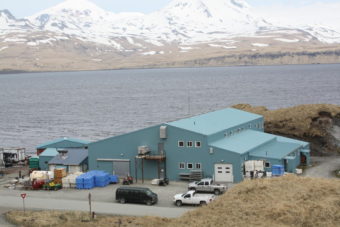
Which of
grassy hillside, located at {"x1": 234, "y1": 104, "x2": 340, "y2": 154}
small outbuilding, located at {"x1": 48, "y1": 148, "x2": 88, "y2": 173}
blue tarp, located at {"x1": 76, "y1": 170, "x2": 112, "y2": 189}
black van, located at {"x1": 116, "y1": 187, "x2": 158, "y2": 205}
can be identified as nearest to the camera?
black van, located at {"x1": 116, "y1": 187, "x2": 158, "y2": 205}

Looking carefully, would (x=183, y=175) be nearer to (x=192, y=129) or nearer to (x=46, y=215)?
(x=192, y=129)

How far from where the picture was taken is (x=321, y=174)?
47.8 m

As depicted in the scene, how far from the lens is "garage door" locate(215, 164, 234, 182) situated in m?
44.5

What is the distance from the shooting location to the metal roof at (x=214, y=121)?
157 ft

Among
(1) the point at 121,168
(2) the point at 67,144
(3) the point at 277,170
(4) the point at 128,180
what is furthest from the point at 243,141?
(2) the point at 67,144

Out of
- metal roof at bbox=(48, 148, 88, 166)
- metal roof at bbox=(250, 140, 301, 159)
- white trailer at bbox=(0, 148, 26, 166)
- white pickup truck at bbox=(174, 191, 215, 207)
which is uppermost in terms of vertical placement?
white pickup truck at bbox=(174, 191, 215, 207)

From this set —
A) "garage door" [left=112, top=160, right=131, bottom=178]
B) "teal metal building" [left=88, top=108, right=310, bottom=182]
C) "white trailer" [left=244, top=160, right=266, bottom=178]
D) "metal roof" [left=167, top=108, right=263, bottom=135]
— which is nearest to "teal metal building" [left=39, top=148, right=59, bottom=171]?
"teal metal building" [left=88, top=108, right=310, bottom=182]

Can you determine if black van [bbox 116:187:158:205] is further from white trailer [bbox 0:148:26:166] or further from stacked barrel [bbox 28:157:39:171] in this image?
white trailer [bbox 0:148:26:166]

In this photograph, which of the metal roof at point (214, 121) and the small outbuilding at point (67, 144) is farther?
the small outbuilding at point (67, 144)

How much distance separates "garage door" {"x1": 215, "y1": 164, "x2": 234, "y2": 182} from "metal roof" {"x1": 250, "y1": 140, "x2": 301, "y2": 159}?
3.59 m

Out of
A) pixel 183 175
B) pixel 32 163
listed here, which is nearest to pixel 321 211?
pixel 183 175

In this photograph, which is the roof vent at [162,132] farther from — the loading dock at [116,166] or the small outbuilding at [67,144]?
the small outbuilding at [67,144]

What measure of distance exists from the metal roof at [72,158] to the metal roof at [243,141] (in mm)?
13140

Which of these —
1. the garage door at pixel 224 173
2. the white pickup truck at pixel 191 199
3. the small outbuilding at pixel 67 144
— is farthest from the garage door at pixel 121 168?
the white pickup truck at pixel 191 199
